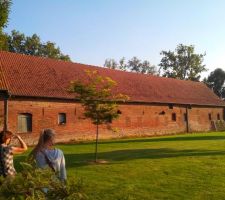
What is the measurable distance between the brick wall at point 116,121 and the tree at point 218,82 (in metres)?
25.0

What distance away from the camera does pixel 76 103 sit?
31609mm

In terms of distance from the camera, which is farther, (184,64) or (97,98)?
(184,64)

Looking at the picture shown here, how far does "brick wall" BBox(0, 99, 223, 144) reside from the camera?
27987 millimetres

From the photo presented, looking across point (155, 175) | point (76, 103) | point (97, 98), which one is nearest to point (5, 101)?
point (76, 103)

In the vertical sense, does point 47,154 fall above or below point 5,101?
below

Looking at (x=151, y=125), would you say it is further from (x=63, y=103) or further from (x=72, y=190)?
(x=72, y=190)

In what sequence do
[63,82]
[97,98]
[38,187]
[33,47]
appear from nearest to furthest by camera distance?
1. [38,187]
2. [97,98]
3. [63,82]
4. [33,47]

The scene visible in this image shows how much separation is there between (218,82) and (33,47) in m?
34.5

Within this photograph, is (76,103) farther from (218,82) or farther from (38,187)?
(218,82)

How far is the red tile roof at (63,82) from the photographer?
29.1 metres

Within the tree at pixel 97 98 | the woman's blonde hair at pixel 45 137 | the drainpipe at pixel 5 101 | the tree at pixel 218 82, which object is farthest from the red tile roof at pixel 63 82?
the tree at pixel 218 82

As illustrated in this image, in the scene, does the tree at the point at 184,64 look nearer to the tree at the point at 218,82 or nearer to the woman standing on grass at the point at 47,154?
the tree at the point at 218,82

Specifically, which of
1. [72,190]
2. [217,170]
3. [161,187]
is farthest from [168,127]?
[72,190]

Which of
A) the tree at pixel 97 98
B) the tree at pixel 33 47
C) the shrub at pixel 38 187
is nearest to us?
the shrub at pixel 38 187
